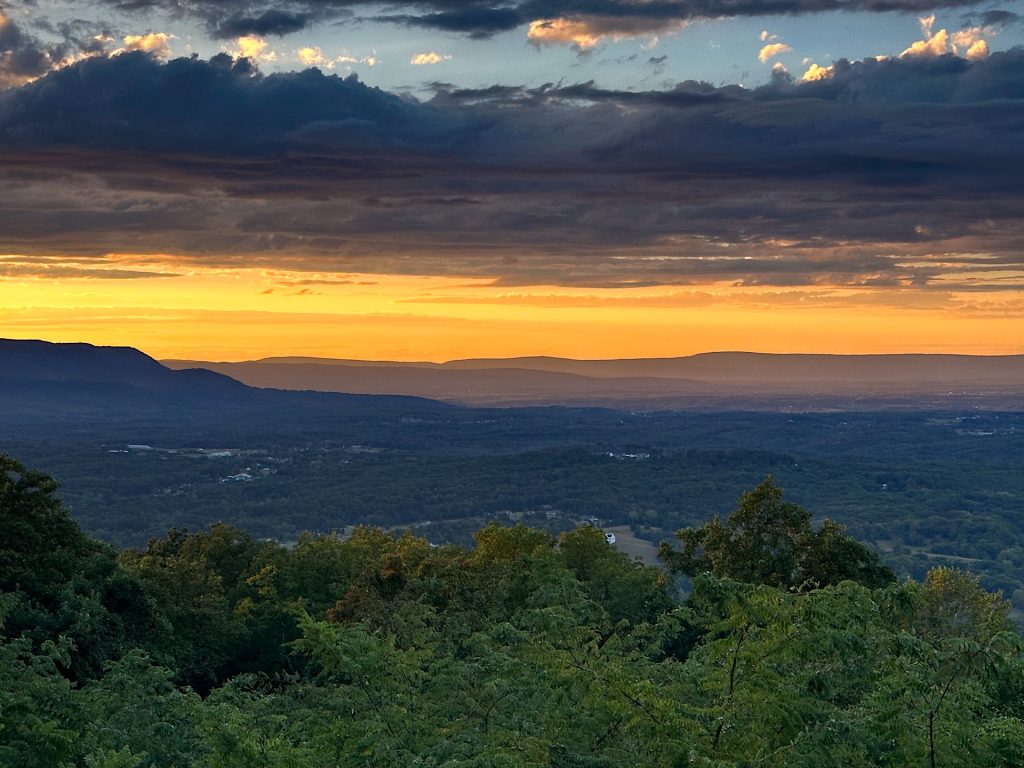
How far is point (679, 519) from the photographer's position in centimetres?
19562

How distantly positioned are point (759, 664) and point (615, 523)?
180271 mm

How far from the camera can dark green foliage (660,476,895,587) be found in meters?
43.6

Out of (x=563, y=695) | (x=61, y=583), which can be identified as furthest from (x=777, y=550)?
(x=563, y=695)

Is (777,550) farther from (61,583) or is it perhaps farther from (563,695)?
(563,695)

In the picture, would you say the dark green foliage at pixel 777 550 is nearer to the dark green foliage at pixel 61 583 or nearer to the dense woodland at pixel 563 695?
the dense woodland at pixel 563 695

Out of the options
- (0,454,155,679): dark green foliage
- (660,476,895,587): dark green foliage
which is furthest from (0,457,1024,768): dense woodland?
(660,476,895,587): dark green foliage

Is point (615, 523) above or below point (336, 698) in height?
below

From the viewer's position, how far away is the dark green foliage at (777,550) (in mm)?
43625

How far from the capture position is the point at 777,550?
4547 cm

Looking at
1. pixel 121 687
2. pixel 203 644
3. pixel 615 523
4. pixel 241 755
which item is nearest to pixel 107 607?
pixel 203 644

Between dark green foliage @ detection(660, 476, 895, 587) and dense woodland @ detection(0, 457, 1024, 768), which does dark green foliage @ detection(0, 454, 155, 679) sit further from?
dark green foliage @ detection(660, 476, 895, 587)

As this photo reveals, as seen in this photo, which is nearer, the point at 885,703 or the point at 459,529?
the point at 885,703

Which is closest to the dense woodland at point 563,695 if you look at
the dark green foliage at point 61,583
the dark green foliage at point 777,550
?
the dark green foliage at point 61,583

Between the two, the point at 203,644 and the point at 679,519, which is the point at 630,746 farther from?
the point at 679,519
